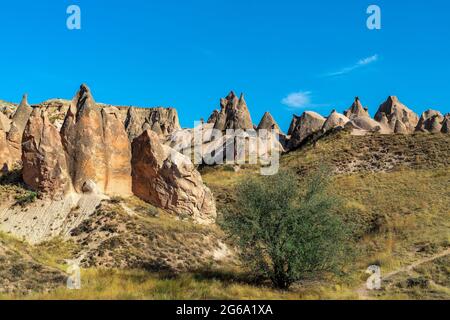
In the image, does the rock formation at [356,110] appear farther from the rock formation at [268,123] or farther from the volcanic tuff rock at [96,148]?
the volcanic tuff rock at [96,148]

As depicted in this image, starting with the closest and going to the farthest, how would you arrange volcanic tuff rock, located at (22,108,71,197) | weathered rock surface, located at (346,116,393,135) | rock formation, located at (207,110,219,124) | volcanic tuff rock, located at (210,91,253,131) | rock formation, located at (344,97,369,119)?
volcanic tuff rock, located at (22,108,71,197) < weathered rock surface, located at (346,116,393,135) < volcanic tuff rock, located at (210,91,253,131) < rock formation, located at (344,97,369,119) < rock formation, located at (207,110,219,124)

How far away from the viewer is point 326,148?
52.6 meters

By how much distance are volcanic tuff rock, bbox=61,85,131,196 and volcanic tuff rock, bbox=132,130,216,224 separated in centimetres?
89

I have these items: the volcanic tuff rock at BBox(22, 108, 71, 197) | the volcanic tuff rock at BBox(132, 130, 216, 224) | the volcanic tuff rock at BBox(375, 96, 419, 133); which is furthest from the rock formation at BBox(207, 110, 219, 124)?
the volcanic tuff rock at BBox(22, 108, 71, 197)

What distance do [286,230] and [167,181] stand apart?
11.7 metres

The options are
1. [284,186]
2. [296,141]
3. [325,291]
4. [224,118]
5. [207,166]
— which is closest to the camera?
[325,291]

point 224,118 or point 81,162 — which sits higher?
point 224,118

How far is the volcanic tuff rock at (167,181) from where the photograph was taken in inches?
1160

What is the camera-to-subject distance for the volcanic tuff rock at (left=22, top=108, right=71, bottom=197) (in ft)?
89.5

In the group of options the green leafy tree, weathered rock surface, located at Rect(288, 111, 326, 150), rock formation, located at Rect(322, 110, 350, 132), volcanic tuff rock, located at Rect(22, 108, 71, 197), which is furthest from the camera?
weathered rock surface, located at Rect(288, 111, 326, 150)

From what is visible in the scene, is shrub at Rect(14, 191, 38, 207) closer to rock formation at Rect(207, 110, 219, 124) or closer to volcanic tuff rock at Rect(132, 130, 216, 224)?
volcanic tuff rock at Rect(132, 130, 216, 224)
